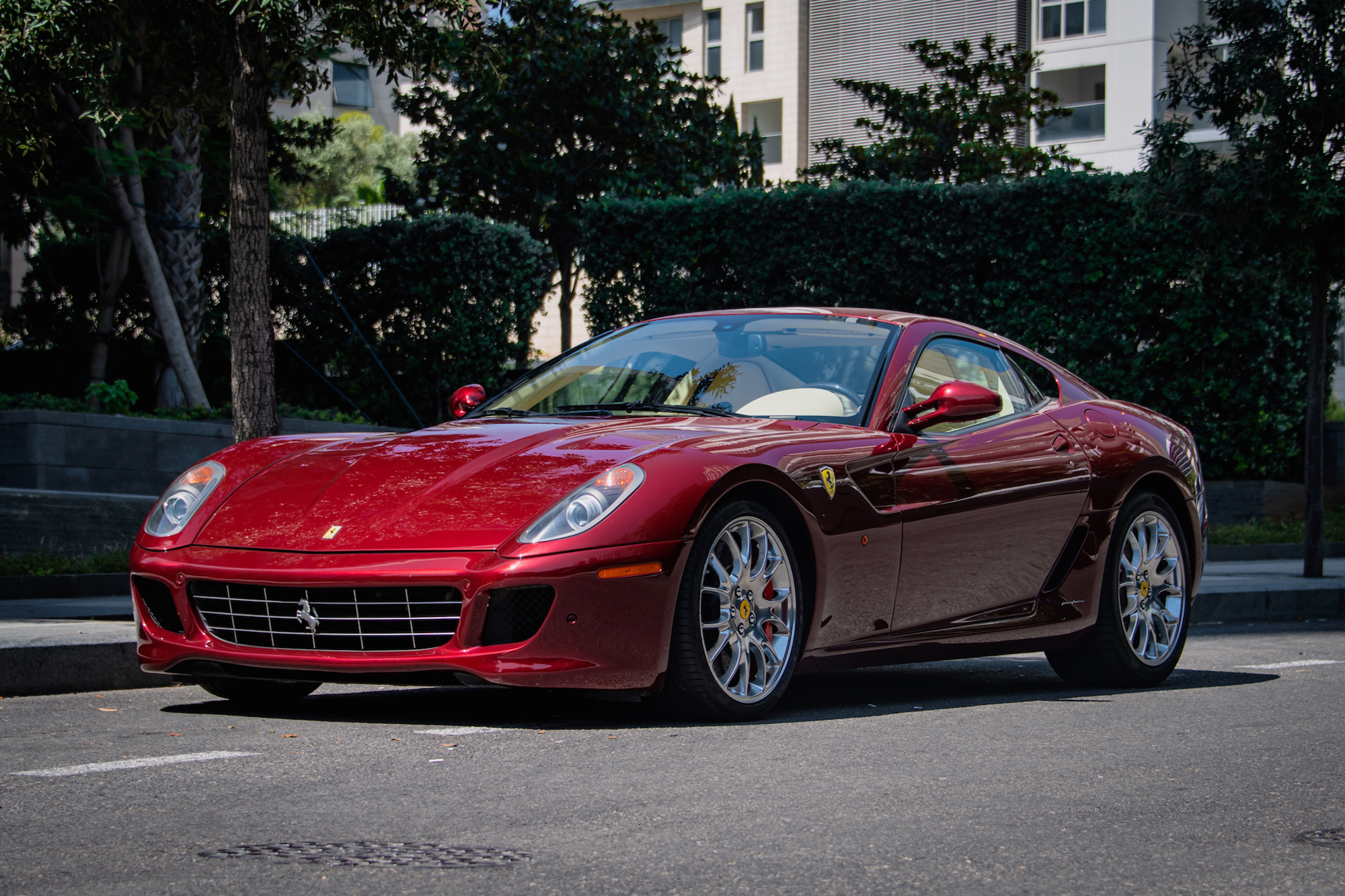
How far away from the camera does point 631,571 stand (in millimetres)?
4957

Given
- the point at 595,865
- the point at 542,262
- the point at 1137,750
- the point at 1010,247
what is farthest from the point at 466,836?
the point at 542,262

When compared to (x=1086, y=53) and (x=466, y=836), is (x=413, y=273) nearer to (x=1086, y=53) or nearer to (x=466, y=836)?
(x=466, y=836)

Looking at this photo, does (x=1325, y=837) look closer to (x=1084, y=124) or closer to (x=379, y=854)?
(x=379, y=854)

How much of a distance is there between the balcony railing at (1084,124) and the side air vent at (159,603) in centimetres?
3752

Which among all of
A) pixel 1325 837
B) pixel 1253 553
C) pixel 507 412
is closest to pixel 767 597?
pixel 507 412

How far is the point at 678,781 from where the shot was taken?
169 inches

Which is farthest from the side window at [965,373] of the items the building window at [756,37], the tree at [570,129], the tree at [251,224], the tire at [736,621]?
the building window at [756,37]

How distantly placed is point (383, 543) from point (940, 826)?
1.96 m

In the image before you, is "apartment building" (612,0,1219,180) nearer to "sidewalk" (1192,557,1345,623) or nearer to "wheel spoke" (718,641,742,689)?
"sidewalk" (1192,557,1345,623)

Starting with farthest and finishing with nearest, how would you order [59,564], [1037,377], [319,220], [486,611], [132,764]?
[319,220] → [59,564] → [1037,377] → [486,611] → [132,764]

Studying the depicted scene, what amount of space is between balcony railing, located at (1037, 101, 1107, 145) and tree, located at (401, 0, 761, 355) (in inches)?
659

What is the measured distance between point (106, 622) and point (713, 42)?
41.4m

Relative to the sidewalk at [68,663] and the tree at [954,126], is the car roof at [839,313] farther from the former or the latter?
the tree at [954,126]

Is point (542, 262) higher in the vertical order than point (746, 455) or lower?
higher
